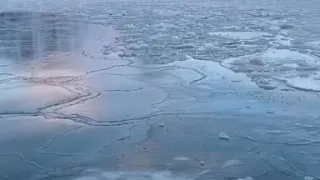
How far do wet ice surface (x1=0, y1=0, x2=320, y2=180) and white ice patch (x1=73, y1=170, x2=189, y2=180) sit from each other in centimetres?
1

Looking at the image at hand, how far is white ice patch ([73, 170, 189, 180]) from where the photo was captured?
544 centimetres

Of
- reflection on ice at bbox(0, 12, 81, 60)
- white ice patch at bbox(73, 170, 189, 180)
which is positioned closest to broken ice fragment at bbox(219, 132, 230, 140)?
white ice patch at bbox(73, 170, 189, 180)

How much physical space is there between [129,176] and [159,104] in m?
2.76

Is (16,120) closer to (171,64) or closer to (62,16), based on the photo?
(171,64)

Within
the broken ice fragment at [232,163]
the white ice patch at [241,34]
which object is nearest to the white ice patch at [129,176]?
the broken ice fragment at [232,163]

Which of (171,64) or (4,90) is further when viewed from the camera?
(171,64)

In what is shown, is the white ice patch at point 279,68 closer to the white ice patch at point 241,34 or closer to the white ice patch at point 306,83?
the white ice patch at point 306,83

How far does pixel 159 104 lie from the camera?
Result: 8141 mm

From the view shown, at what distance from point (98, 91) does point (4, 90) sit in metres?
1.58

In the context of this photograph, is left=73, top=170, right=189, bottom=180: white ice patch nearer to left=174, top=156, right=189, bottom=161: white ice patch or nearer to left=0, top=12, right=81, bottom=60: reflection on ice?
left=174, top=156, right=189, bottom=161: white ice patch

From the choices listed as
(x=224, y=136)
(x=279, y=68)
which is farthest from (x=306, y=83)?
(x=224, y=136)

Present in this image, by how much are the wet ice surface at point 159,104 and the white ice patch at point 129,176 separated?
0.01 meters

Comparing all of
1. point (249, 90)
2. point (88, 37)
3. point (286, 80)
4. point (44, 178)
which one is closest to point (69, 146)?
point (44, 178)

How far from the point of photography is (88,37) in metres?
15.3
